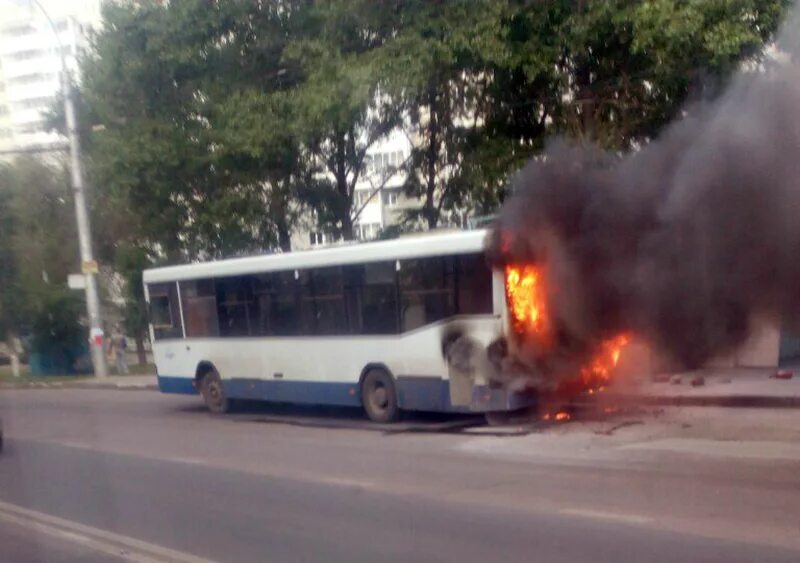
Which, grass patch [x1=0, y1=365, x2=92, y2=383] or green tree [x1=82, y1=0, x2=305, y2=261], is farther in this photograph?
grass patch [x1=0, y1=365, x2=92, y2=383]

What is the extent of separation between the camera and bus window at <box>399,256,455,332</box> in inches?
587

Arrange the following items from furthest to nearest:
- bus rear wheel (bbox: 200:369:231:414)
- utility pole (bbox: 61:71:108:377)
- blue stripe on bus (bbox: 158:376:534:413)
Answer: utility pole (bbox: 61:71:108:377)
bus rear wheel (bbox: 200:369:231:414)
blue stripe on bus (bbox: 158:376:534:413)

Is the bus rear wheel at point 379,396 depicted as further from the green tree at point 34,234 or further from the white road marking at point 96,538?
the green tree at point 34,234

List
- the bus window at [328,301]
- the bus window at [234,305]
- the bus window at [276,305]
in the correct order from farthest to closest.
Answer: the bus window at [234,305]
the bus window at [276,305]
the bus window at [328,301]

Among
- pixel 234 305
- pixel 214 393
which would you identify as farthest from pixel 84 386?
pixel 234 305

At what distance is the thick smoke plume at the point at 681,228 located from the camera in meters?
10.2

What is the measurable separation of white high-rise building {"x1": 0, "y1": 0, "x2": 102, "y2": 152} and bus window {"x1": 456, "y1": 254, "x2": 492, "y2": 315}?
1520cm

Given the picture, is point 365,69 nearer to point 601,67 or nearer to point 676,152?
point 601,67

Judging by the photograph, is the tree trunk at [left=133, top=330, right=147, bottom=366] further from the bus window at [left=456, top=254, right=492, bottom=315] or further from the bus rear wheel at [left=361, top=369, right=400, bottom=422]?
the bus window at [left=456, top=254, right=492, bottom=315]

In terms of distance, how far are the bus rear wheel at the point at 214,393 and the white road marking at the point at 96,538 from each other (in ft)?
27.1

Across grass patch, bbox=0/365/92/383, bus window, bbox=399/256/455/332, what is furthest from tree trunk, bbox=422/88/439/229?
grass patch, bbox=0/365/92/383

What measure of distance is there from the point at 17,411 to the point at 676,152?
1734 centimetres

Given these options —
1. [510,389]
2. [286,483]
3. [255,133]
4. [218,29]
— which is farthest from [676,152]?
[218,29]

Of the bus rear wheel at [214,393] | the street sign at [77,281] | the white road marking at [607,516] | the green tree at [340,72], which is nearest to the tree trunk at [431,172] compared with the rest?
the green tree at [340,72]
